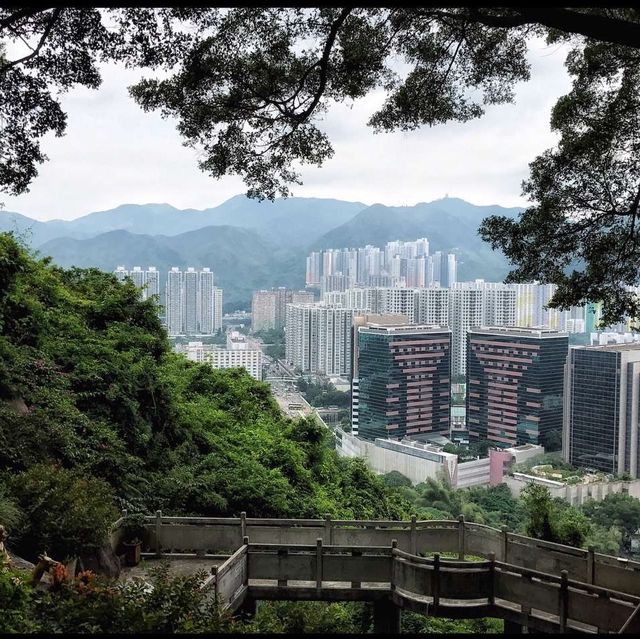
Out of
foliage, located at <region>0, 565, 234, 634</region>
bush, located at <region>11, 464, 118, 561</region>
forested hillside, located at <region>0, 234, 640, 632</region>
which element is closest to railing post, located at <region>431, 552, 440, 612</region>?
forested hillside, located at <region>0, 234, 640, 632</region>

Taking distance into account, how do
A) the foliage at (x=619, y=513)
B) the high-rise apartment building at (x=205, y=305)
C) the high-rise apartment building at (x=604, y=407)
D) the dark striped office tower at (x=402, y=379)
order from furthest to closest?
the high-rise apartment building at (x=205, y=305) → the dark striped office tower at (x=402, y=379) → the high-rise apartment building at (x=604, y=407) → the foliage at (x=619, y=513)

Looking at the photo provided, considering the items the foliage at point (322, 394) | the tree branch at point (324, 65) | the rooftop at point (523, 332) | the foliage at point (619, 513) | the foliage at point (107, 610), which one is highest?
the tree branch at point (324, 65)

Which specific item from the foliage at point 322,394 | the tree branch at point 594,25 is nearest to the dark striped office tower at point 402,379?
the foliage at point 322,394

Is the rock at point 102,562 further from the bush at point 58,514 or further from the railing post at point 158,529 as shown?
the railing post at point 158,529

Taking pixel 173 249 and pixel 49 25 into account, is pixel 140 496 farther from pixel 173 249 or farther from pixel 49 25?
pixel 173 249

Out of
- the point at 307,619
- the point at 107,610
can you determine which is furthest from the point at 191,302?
the point at 107,610

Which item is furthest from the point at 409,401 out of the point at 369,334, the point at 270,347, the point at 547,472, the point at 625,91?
the point at 625,91
